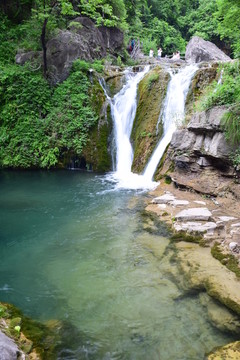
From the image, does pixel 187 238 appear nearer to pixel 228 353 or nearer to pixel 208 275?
pixel 208 275

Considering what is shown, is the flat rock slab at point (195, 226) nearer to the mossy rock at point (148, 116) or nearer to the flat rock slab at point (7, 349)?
the flat rock slab at point (7, 349)

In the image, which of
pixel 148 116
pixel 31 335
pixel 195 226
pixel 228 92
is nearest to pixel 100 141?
pixel 148 116

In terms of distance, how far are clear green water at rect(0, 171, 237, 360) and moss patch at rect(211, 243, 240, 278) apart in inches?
35.4

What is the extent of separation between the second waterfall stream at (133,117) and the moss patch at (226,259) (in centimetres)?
475

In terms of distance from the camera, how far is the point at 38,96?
14.2m

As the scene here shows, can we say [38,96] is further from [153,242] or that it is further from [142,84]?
[153,242]

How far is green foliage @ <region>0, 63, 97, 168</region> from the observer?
1330 cm

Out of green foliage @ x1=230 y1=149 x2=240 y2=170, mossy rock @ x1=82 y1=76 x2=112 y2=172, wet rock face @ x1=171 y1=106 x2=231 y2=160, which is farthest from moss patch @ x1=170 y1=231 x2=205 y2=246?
mossy rock @ x1=82 y1=76 x2=112 y2=172

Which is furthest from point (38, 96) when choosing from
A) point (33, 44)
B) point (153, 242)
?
point (153, 242)

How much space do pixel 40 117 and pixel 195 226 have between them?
1056 centimetres

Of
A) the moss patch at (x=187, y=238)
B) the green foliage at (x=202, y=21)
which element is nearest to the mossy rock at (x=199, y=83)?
the moss patch at (x=187, y=238)

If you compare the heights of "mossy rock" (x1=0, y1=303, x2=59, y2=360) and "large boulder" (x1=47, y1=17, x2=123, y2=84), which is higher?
"large boulder" (x1=47, y1=17, x2=123, y2=84)

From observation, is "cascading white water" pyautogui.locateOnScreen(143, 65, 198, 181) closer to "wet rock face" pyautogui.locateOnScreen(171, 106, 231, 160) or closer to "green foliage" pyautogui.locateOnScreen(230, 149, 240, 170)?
"wet rock face" pyautogui.locateOnScreen(171, 106, 231, 160)

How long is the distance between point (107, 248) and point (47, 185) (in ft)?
19.2
